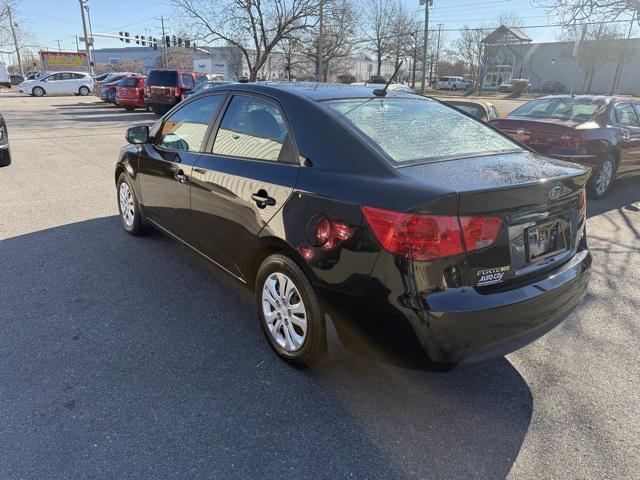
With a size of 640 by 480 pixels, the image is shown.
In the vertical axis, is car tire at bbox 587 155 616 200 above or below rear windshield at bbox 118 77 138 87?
below

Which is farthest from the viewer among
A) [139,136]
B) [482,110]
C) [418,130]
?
[482,110]

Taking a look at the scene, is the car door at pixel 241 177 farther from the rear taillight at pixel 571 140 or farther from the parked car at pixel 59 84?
the parked car at pixel 59 84

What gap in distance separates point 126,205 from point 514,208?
4126 millimetres

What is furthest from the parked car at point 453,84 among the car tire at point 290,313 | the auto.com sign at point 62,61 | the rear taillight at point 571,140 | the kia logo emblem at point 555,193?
the car tire at point 290,313

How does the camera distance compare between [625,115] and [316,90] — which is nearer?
[316,90]

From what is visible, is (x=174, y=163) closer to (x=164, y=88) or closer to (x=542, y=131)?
(x=542, y=131)

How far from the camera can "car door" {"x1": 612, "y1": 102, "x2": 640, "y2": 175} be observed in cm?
744

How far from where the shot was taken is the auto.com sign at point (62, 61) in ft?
152

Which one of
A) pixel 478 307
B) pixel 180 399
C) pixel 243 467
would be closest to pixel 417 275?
pixel 478 307

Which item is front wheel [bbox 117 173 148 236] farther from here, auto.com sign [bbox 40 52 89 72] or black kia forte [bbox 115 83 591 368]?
auto.com sign [bbox 40 52 89 72]

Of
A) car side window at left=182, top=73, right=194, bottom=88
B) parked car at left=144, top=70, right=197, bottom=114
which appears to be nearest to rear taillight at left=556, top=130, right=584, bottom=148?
parked car at left=144, top=70, right=197, bottom=114

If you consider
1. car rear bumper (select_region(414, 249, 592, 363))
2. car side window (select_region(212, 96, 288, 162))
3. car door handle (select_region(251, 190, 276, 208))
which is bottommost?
car rear bumper (select_region(414, 249, 592, 363))

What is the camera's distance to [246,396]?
8.61 ft

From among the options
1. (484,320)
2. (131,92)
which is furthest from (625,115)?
(131,92)
